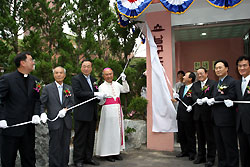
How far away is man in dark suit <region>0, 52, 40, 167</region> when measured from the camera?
3012mm

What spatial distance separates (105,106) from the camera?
461 centimetres

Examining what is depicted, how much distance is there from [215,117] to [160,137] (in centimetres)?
197

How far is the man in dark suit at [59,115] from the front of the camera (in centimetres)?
350

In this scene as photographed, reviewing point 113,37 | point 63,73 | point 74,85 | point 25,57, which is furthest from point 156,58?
point 25,57

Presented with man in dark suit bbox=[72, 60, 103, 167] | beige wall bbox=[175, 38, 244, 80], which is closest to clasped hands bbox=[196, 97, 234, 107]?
man in dark suit bbox=[72, 60, 103, 167]

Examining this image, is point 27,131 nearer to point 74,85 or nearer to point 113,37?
point 74,85

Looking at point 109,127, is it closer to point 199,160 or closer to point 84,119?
point 84,119

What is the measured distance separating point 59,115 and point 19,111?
1.86ft

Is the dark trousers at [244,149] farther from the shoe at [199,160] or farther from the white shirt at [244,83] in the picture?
the shoe at [199,160]

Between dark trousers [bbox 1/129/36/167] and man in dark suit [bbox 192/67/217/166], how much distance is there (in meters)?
2.74

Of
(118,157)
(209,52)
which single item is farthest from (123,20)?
(209,52)

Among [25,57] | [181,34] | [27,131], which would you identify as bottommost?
[27,131]

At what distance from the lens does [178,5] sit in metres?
4.56

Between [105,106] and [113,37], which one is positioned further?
[113,37]
